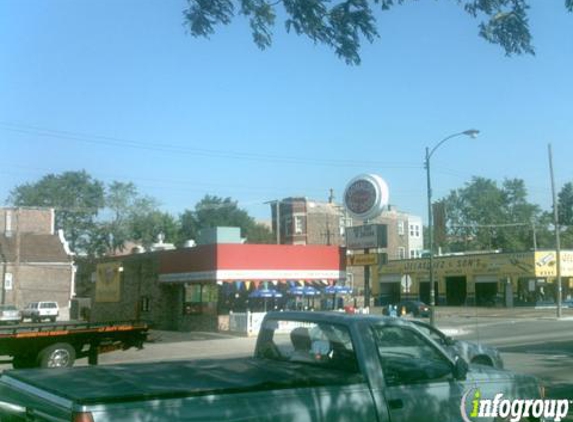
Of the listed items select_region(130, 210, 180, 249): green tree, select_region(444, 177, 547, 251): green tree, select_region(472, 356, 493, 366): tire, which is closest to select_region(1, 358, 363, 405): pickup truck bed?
select_region(472, 356, 493, 366): tire

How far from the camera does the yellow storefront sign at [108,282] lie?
144ft

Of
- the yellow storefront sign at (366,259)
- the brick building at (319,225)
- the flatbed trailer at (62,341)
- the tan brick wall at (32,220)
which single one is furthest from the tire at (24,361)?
the brick building at (319,225)

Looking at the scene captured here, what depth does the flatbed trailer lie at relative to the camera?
16.1 metres

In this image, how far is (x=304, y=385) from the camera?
4.95 metres

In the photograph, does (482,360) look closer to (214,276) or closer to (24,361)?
(24,361)

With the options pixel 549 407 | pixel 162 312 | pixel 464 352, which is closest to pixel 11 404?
pixel 549 407

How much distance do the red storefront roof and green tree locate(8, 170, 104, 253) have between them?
56027 millimetres

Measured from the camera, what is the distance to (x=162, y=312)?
129 ft

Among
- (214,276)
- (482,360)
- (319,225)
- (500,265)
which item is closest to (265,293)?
(214,276)

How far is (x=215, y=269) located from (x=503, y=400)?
2804 cm

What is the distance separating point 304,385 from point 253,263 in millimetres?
29945

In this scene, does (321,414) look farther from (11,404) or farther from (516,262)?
(516,262)

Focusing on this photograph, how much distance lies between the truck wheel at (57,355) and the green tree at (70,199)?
75252mm

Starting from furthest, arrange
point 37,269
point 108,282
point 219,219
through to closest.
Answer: point 219,219, point 37,269, point 108,282
